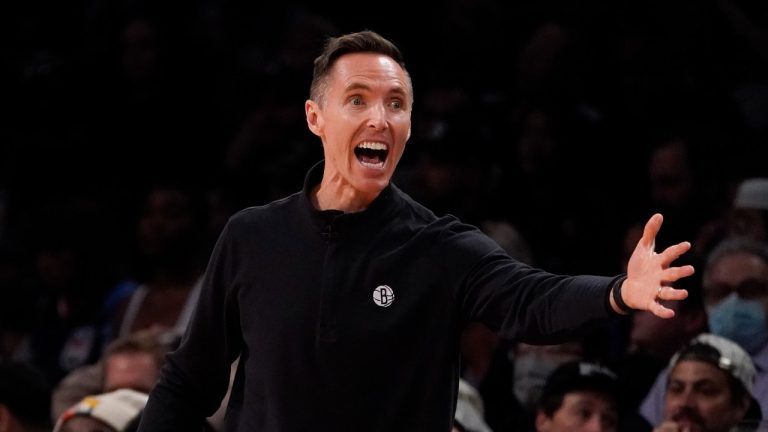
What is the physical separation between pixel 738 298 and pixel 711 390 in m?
0.70

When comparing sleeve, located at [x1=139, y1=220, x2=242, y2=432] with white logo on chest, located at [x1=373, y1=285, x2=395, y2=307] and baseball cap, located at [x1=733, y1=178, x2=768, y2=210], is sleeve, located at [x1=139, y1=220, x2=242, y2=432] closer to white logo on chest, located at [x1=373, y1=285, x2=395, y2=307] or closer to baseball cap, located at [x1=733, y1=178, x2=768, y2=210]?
white logo on chest, located at [x1=373, y1=285, x2=395, y2=307]

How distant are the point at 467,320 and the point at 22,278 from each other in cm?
470

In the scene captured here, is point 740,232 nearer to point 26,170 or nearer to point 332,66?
point 332,66

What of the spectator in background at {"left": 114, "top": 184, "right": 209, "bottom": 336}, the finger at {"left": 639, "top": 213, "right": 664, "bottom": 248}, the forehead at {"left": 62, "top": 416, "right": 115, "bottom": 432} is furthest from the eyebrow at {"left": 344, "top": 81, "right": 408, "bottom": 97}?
the spectator in background at {"left": 114, "top": 184, "right": 209, "bottom": 336}

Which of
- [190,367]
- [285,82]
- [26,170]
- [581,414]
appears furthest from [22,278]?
[190,367]

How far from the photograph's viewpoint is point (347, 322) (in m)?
3.16

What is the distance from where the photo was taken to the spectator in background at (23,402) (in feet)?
18.0

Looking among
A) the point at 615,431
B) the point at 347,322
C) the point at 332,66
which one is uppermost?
the point at 332,66

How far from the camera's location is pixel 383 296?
10.4 ft

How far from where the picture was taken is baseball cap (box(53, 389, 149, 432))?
5.30m

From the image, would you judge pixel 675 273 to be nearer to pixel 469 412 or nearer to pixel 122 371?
pixel 469 412

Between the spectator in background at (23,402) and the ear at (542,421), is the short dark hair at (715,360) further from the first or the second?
the spectator in background at (23,402)

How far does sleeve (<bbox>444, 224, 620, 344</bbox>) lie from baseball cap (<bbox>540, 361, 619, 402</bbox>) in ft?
6.36

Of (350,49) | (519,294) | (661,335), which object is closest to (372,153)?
(350,49)
